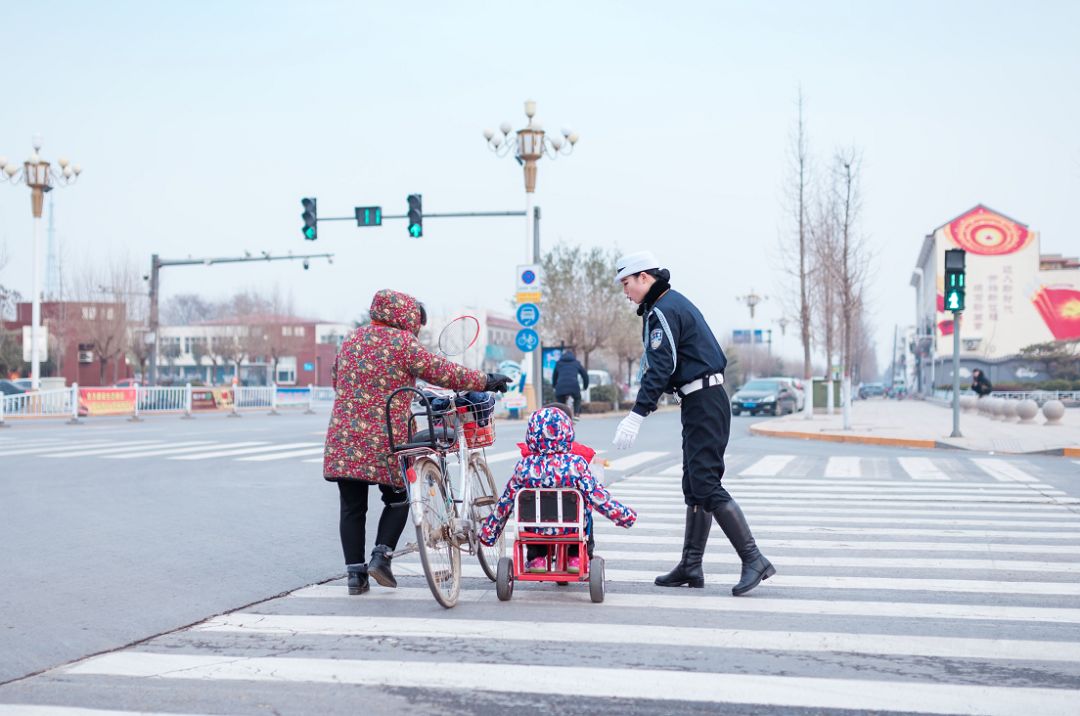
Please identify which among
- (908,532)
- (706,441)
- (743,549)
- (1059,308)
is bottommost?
(908,532)

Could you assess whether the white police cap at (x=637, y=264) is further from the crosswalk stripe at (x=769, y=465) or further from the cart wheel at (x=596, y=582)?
the crosswalk stripe at (x=769, y=465)

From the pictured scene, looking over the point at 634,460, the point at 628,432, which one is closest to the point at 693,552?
the point at 628,432

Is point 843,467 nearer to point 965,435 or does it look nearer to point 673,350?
point 965,435

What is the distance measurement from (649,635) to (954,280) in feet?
53.1

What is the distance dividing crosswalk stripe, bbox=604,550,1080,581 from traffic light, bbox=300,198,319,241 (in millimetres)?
21676

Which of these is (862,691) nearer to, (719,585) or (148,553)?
(719,585)

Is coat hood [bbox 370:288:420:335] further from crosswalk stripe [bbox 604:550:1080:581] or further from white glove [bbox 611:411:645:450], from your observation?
crosswalk stripe [bbox 604:550:1080:581]

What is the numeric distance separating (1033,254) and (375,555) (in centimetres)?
7464

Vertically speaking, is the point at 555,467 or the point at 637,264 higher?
the point at 637,264

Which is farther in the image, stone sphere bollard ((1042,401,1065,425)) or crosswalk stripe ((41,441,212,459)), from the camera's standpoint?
stone sphere bollard ((1042,401,1065,425))

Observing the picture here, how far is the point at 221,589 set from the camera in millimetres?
5906

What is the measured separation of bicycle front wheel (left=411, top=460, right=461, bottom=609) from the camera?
5.10 meters

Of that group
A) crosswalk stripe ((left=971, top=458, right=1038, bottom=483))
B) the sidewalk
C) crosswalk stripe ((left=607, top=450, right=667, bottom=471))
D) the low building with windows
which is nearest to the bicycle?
crosswalk stripe ((left=607, top=450, right=667, bottom=471))

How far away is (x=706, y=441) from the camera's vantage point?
5.66 meters
